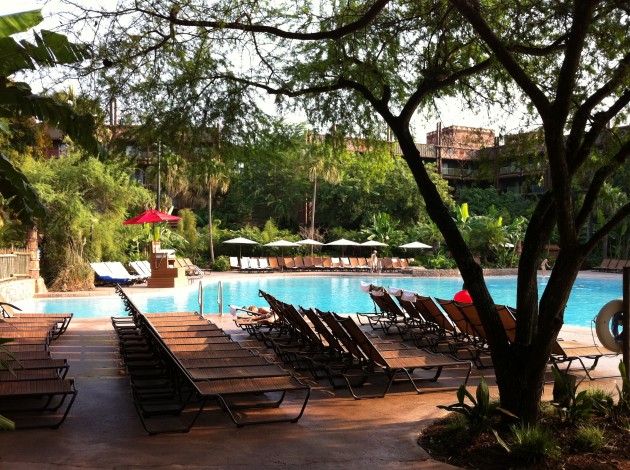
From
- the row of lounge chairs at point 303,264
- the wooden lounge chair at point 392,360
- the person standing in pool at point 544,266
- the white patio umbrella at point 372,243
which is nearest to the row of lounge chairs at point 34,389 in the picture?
the wooden lounge chair at point 392,360

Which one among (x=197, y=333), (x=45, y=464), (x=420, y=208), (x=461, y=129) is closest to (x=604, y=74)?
(x=461, y=129)

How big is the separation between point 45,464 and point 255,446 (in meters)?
1.53

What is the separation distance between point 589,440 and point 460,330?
16.5 ft

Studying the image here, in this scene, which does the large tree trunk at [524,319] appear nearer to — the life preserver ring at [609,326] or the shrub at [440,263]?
the life preserver ring at [609,326]

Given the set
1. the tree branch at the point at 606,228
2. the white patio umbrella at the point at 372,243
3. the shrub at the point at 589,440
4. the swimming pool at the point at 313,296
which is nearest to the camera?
the shrub at the point at 589,440

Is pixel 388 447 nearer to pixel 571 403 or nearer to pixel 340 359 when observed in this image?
pixel 571 403

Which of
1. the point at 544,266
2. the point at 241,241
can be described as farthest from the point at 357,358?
the point at 544,266

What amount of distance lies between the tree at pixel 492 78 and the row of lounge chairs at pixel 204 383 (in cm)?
198

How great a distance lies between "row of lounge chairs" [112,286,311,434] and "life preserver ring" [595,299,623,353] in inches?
141

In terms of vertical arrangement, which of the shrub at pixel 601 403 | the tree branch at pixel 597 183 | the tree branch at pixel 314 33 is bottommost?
the shrub at pixel 601 403

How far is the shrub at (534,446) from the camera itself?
458 cm

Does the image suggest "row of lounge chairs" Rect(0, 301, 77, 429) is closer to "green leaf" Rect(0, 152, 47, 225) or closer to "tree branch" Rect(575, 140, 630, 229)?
"green leaf" Rect(0, 152, 47, 225)

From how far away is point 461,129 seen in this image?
7.75 meters

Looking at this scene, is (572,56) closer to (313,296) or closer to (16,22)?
(16,22)
